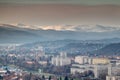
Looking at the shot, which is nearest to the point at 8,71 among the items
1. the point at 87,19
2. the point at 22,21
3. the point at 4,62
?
the point at 4,62

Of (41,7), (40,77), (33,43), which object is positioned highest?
(41,7)

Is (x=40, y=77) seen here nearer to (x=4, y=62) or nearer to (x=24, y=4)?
(x=4, y=62)

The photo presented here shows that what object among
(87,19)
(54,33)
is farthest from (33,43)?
(87,19)

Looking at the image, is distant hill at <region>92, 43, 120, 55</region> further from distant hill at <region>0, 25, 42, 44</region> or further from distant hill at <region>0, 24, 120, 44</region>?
distant hill at <region>0, 25, 42, 44</region>

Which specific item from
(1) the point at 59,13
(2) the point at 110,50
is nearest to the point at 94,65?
(2) the point at 110,50

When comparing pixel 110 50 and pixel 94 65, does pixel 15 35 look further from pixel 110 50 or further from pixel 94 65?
pixel 110 50

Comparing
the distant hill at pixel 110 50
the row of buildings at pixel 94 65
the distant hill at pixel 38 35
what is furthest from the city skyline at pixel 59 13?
the row of buildings at pixel 94 65

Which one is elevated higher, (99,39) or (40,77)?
(99,39)

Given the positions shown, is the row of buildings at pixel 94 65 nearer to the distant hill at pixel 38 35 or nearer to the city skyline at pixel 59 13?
the distant hill at pixel 38 35
